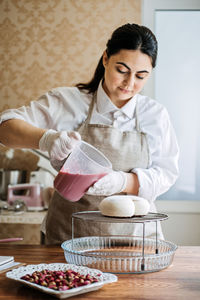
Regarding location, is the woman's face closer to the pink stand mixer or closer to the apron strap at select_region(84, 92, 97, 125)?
the apron strap at select_region(84, 92, 97, 125)

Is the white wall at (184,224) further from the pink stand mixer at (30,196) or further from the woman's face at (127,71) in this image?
the woman's face at (127,71)

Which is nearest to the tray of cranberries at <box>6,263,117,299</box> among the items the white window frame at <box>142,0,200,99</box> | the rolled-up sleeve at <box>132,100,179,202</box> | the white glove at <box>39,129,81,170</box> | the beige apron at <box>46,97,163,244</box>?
the white glove at <box>39,129,81,170</box>

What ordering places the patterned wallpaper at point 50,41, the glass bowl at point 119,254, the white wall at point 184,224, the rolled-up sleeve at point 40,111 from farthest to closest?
the patterned wallpaper at point 50,41
the white wall at point 184,224
the rolled-up sleeve at point 40,111
the glass bowl at point 119,254

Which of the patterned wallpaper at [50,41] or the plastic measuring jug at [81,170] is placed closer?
the plastic measuring jug at [81,170]

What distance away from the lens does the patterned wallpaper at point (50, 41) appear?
11.1 feet

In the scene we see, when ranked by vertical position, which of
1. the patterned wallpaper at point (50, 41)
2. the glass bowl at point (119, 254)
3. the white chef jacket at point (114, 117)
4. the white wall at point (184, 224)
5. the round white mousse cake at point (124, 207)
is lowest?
the white wall at point (184, 224)

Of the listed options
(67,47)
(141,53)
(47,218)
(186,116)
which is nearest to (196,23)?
(186,116)

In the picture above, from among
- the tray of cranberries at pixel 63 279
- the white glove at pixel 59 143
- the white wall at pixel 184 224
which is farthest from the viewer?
the white wall at pixel 184 224

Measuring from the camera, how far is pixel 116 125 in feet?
5.61

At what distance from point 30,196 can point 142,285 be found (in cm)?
201

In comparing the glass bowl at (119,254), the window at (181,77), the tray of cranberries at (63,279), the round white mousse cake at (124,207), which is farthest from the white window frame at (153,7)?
the tray of cranberries at (63,279)

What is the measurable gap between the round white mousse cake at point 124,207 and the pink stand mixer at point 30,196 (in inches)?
68.0

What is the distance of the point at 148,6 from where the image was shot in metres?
3.31

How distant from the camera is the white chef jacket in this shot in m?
1.70
